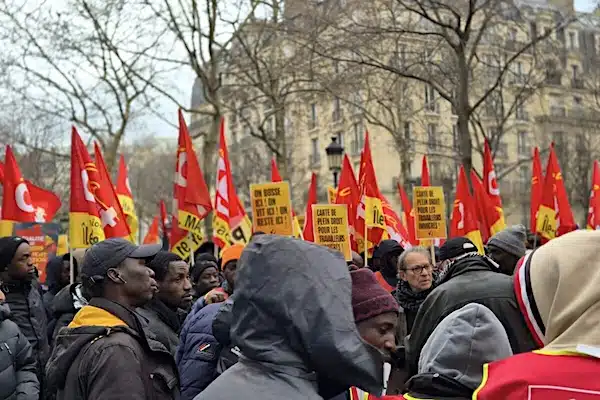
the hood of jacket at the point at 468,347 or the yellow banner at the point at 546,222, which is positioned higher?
the hood of jacket at the point at 468,347

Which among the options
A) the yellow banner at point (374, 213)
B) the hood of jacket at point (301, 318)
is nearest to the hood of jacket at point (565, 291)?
the hood of jacket at point (301, 318)

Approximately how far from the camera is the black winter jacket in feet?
14.1

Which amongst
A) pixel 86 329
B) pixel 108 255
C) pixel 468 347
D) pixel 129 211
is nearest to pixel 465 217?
pixel 129 211

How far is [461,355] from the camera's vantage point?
9.11 feet

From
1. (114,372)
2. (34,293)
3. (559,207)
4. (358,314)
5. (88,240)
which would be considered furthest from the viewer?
(559,207)

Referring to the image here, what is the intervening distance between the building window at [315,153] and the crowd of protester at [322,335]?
2198 inches

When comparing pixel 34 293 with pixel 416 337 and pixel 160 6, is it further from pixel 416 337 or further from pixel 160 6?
pixel 160 6

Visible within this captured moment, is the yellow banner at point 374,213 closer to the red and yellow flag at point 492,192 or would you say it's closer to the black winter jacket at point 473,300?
the red and yellow flag at point 492,192

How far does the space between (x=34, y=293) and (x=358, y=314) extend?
4.41 metres

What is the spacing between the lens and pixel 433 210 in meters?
10.9

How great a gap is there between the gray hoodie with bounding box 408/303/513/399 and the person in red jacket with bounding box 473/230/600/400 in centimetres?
29

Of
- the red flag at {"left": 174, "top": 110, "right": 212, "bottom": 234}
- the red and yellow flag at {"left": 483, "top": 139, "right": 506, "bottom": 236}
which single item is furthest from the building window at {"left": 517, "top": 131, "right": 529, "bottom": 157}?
the red flag at {"left": 174, "top": 110, "right": 212, "bottom": 234}

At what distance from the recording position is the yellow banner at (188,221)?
10.6 meters

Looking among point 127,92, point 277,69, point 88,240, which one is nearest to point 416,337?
point 88,240
